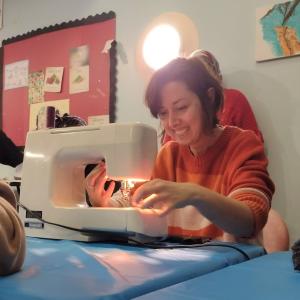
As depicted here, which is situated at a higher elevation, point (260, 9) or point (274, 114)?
point (260, 9)

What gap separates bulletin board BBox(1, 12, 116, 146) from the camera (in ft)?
Result: 7.54

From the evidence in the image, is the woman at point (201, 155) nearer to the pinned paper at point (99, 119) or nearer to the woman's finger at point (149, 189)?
the woman's finger at point (149, 189)

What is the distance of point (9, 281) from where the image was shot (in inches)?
20.9

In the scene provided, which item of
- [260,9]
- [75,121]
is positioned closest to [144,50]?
[260,9]

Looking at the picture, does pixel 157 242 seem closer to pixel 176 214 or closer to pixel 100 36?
pixel 176 214

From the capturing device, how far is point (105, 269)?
1.95ft

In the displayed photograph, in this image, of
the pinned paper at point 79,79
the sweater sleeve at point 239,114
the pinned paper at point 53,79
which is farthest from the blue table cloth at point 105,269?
the pinned paper at point 53,79

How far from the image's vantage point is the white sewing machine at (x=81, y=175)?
90 cm

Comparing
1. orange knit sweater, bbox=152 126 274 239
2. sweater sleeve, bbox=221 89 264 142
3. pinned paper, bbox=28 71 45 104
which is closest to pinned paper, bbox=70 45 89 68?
pinned paper, bbox=28 71 45 104

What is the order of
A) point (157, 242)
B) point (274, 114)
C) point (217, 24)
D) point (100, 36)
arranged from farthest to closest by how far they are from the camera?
point (100, 36) → point (217, 24) → point (274, 114) → point (157, 242)

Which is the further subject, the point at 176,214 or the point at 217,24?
the point at 217,24

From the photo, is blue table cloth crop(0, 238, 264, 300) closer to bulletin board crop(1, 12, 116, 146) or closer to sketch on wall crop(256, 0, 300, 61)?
sketch on wall crop(256, 0, 300, 61)

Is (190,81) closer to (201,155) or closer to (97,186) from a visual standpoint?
(201,155)

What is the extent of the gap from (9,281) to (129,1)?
76.4 inches
